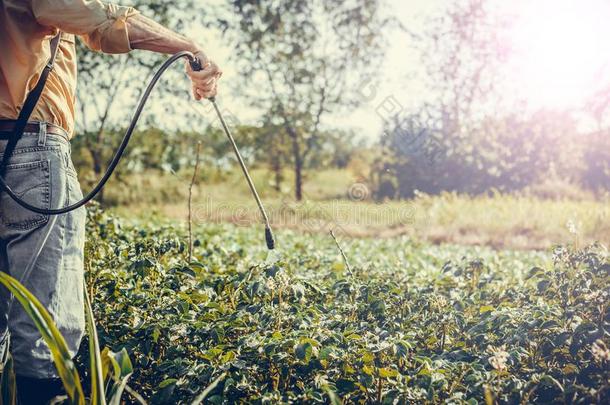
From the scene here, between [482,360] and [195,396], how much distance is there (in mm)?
1124

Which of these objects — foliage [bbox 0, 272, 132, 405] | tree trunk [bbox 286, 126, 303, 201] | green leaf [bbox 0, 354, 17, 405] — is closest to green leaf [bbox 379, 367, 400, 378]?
foliage [bbox 0, 272, 132, 405]

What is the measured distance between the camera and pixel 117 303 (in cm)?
322

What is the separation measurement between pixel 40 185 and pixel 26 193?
59 mm

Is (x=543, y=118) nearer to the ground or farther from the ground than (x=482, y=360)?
farther from the ground

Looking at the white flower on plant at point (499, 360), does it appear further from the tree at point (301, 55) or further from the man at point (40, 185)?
the tree at point (301, 55)

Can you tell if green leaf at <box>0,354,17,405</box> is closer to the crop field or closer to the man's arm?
the crop field

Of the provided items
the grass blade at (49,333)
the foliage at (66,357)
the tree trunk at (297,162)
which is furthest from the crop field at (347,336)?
the tree trunk at (297,162)

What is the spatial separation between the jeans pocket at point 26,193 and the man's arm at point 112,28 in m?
0.51

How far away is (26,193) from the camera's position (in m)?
2.41

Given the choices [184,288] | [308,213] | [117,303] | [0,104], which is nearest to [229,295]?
[184,288]

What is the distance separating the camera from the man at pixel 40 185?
7.80 feet

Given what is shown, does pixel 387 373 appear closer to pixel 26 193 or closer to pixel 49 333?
pixel 49 333

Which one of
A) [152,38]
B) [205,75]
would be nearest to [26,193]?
[152,38]

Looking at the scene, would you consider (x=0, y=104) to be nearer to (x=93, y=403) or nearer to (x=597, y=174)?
(x=93, y=403)
